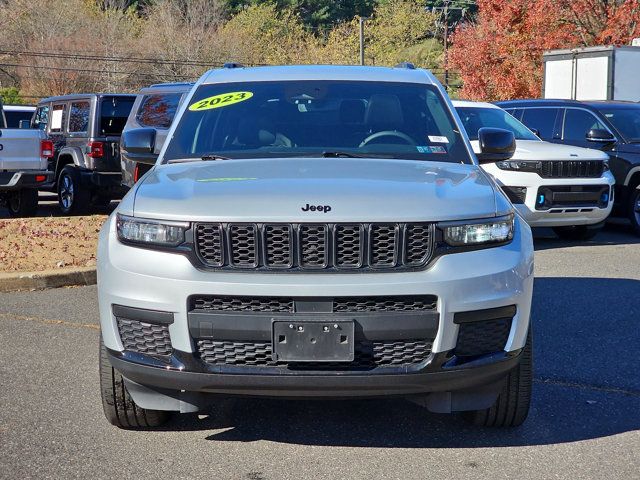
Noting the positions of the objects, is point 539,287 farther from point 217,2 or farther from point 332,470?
point 217,2

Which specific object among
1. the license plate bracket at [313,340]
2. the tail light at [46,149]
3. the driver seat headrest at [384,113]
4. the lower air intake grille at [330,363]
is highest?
the driver seat headrest at [384,113]

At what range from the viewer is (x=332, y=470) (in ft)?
14.1

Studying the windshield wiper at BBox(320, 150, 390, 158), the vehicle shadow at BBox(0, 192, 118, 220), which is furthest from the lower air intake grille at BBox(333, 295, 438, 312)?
the vehicle shadow at BBox(0, 192, 118, 220)

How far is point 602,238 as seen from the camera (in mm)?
13148

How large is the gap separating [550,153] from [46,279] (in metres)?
6.16

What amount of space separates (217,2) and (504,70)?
42.7 m

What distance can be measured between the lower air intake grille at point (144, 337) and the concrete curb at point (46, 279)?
198 inches

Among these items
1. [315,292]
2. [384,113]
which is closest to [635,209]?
[384,113]

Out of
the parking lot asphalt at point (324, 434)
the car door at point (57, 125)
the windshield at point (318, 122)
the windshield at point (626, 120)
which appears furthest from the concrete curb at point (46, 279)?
the windshield at point (626, 120)

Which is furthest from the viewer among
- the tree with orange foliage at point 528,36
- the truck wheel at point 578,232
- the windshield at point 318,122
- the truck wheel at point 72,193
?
the tree with orange foliage at point 528,36

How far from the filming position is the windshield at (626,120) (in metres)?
13.7

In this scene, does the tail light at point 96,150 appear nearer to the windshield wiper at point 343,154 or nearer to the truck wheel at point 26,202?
the truck wheel at point 26,202

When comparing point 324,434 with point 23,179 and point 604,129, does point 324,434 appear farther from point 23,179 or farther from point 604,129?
point 23,179

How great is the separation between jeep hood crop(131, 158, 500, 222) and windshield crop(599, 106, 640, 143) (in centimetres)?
947
